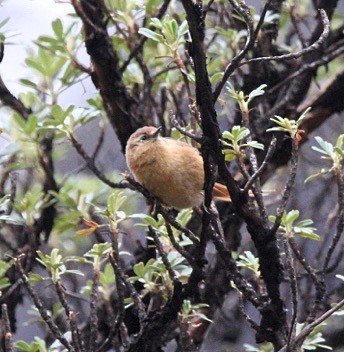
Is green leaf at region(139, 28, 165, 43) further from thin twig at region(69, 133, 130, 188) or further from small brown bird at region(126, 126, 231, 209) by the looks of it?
thin twig at region(69, 133, 130, 188)

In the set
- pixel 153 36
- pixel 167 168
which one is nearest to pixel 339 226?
pixel 153 36

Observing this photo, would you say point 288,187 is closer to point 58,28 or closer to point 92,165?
point 92,165

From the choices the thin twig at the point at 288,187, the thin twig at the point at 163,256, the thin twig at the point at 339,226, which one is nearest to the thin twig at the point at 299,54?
the thin twig at the point at 288,187

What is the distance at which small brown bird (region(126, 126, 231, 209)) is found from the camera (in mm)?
3307

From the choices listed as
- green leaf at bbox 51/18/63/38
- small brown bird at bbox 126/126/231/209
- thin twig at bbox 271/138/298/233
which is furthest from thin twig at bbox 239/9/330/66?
green leaf at bbox 51/18/63/38

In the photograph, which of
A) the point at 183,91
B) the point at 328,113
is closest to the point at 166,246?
the point at 183,91

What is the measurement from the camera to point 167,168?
341cm

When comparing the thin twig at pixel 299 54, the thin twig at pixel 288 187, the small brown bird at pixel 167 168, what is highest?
the thin twig at pixel 299 54

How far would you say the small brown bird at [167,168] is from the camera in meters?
3.31

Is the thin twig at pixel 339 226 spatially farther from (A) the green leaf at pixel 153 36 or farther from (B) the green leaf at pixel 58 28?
(B) the green leaf at pixel 58 28

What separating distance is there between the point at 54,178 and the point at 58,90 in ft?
1.21

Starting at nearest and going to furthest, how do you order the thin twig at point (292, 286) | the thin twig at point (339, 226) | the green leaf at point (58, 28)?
the thin twig at point (292, 286), the thin twig at point (339, 226), the green leaf at point (58, 28)

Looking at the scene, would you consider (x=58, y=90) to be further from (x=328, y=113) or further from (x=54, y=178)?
(x=328, y=113)

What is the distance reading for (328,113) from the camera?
3.83m
